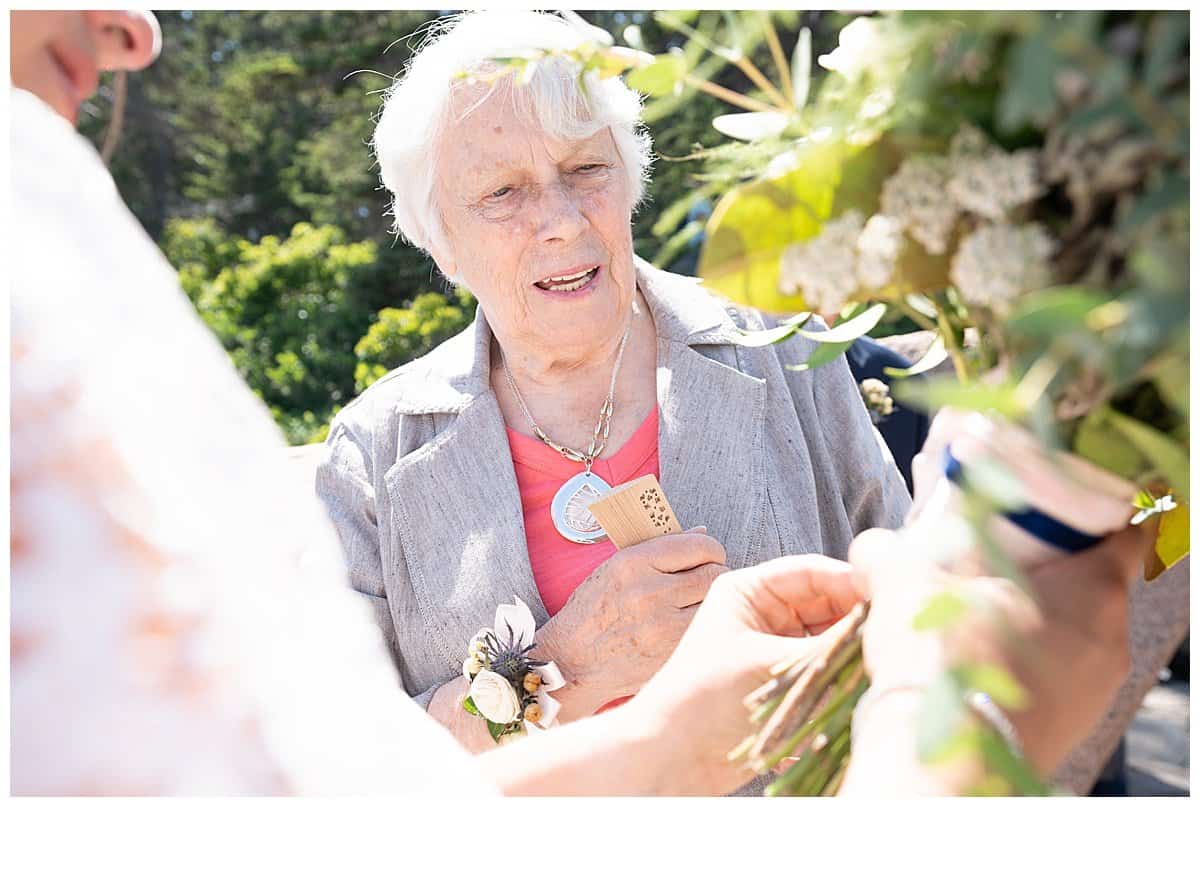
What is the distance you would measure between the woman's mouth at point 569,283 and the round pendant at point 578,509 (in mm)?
306

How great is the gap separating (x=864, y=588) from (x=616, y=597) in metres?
0.88

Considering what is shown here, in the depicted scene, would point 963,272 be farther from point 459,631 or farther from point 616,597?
point 459,631

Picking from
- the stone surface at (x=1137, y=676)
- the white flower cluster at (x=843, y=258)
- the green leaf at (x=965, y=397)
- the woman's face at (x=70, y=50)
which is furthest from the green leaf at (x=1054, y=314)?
the stone surface at (x=1137, y=676)

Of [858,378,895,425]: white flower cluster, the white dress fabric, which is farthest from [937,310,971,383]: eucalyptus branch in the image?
[858,378,895,425]: white flower cluster

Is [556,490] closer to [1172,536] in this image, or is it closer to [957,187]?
[1172,536]

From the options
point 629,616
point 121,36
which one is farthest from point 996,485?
point 629,616

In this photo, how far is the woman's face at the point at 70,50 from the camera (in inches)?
29.5

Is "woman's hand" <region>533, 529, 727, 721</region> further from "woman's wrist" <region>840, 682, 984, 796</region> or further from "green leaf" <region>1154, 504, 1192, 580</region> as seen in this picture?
"woman's wrist" <region>840, 682, 984, 796</region>

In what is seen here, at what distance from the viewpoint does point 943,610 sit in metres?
0.49

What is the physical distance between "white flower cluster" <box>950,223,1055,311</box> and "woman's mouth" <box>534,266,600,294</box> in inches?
53.4

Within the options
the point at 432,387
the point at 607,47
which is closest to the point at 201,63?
the point at 432,387

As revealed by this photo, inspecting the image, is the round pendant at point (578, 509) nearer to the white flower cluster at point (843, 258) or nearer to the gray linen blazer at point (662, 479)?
the gray linen blazer at point (662, 479)

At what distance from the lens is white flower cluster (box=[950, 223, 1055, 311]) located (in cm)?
52

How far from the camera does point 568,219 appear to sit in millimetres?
1820
